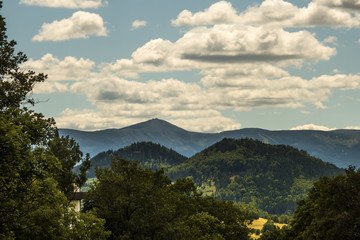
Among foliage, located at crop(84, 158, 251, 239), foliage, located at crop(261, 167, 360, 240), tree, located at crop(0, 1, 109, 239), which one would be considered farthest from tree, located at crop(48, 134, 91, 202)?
foliage, located at crop(261, 167, 360, 240)

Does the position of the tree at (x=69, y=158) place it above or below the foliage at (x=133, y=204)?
above

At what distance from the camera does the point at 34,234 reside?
27406 millimetres

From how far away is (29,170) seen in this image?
19.7m

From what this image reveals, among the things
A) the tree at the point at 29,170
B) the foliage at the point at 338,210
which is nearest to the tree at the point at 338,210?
the foliage at the point at 338,210

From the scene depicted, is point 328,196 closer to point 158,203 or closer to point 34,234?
point 158,203

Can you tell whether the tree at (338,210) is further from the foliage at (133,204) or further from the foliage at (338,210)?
the foliage at (133,204)

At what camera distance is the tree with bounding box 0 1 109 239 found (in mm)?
18594

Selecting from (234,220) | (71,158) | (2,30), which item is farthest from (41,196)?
(234,220)

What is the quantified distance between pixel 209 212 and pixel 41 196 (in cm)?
5896

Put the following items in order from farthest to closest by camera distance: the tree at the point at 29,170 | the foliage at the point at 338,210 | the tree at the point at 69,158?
the tree at the point at 69,158, the foliage at the point at 338,210, the tree at the point at 29,170

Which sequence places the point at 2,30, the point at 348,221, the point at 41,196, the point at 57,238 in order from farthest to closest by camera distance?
1. the point at 348,221
2. the point at 57,238
3. the point at 2,30
4. the point at 41,196

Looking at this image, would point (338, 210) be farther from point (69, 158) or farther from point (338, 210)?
point (69, 158)

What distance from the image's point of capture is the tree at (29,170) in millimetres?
18594

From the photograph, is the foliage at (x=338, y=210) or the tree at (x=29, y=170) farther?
the foliage at (x=338, y=210)
